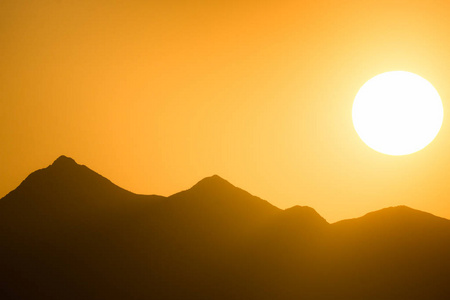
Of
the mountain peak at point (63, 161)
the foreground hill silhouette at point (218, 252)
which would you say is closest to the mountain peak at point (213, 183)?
the foreground hill silhouette at point (218, 252)

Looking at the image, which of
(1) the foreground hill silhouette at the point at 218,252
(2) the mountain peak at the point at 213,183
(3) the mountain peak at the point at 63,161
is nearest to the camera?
(1) the foreground hill silhouette at the point at 218,252

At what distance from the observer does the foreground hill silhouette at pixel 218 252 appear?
214ft

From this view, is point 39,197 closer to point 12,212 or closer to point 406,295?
point 12,212

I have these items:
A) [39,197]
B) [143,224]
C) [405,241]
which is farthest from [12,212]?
[405,241]

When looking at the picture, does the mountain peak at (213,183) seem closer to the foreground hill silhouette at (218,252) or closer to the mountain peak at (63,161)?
the foreground hill silhouette at (218,252)

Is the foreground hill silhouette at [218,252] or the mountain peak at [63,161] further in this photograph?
the mountain peak at [63,161]

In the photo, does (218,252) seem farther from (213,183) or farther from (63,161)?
(63,161)

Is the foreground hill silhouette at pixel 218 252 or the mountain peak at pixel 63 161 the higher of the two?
the mountain peak at pixel 63 161

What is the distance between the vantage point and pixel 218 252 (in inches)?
2881

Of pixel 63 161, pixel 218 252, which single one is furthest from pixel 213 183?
pixel 63 161

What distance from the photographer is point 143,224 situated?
Result: 78938 mm

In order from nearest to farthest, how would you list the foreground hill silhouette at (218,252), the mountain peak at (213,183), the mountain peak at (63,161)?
the foreground hill silhouette at (218,252) → the mountain peak at (213,183) → the mountain peak at (63,161)

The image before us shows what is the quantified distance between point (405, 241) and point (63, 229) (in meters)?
55.8

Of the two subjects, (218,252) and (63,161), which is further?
(63,161)
